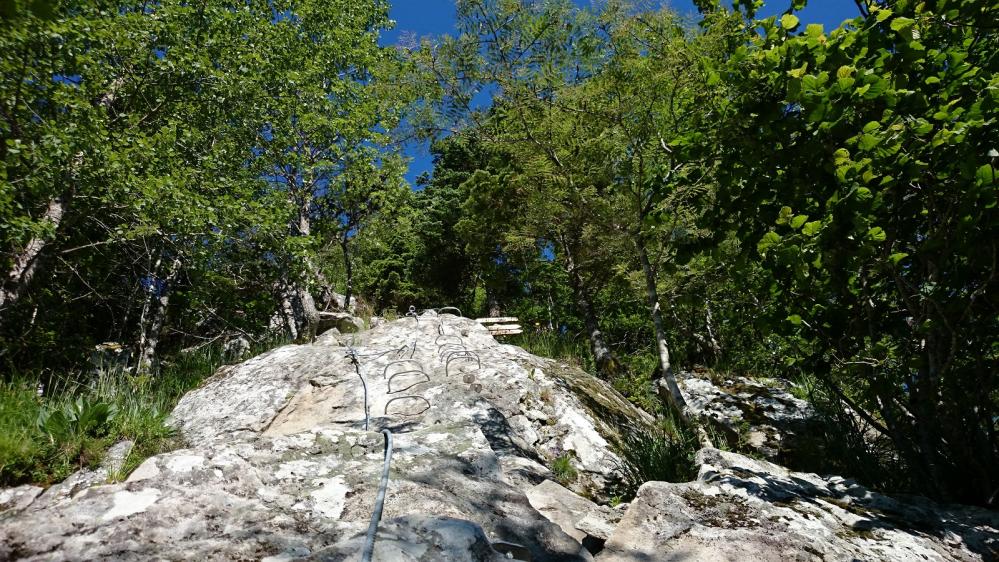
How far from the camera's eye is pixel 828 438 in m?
4.28

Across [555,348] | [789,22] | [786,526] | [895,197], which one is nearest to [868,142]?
[895,197]

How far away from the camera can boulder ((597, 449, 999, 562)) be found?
207cm

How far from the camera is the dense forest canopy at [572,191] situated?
8.93ft

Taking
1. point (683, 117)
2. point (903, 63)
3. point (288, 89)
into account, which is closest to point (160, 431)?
point (683, 117)

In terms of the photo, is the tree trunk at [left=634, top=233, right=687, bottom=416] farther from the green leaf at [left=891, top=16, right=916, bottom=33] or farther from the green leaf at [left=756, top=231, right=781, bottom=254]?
A: the green leaf at [left=891, top=16, right=916, bottom=33]

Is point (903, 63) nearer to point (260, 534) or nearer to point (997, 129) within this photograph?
point (997, 129)

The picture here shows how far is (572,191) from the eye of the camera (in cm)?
729

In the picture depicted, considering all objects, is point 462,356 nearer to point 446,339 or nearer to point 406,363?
point 406,363

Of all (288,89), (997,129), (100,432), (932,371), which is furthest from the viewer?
(288,89)

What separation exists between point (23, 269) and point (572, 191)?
785 cm

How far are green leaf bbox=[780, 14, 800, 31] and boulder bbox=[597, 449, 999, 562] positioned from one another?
8.99ft

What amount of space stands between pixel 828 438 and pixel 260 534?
4.60m

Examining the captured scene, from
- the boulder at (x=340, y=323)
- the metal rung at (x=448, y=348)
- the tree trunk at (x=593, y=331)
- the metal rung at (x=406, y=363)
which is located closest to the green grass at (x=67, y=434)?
the metal rung at (x=406, y=363)

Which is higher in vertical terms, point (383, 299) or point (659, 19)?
point (659, 19)
